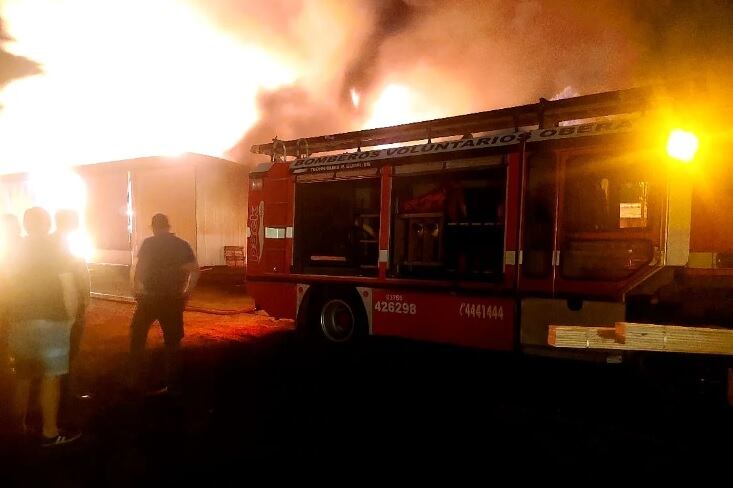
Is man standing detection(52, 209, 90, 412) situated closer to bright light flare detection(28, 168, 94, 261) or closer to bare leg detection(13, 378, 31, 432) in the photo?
bare leg detection(13, 378, 31, 432)

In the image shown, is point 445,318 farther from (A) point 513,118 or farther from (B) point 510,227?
(A) point 513,118

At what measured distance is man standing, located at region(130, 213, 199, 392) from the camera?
193 inches

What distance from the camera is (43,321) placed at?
12.1 feet

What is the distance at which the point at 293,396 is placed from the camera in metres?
4.91

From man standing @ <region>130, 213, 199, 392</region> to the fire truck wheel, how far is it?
98.8 inches

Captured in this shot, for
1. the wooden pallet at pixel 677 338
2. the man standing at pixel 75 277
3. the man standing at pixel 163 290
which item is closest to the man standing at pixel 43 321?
the man standing at pixel 75 277

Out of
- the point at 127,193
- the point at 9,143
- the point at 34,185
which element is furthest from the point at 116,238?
the point at 9,143

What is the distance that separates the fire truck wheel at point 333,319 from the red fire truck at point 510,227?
0.02 meters

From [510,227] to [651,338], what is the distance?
321 cm

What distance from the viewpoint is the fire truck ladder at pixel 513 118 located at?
5.72 metres

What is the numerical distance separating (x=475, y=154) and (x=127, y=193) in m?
15.6

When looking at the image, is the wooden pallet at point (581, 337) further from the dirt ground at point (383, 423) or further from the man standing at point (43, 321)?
the man standing at point (43, 321)

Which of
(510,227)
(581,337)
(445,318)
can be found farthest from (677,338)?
(445,318)

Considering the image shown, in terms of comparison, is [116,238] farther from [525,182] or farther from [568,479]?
[568,479]
